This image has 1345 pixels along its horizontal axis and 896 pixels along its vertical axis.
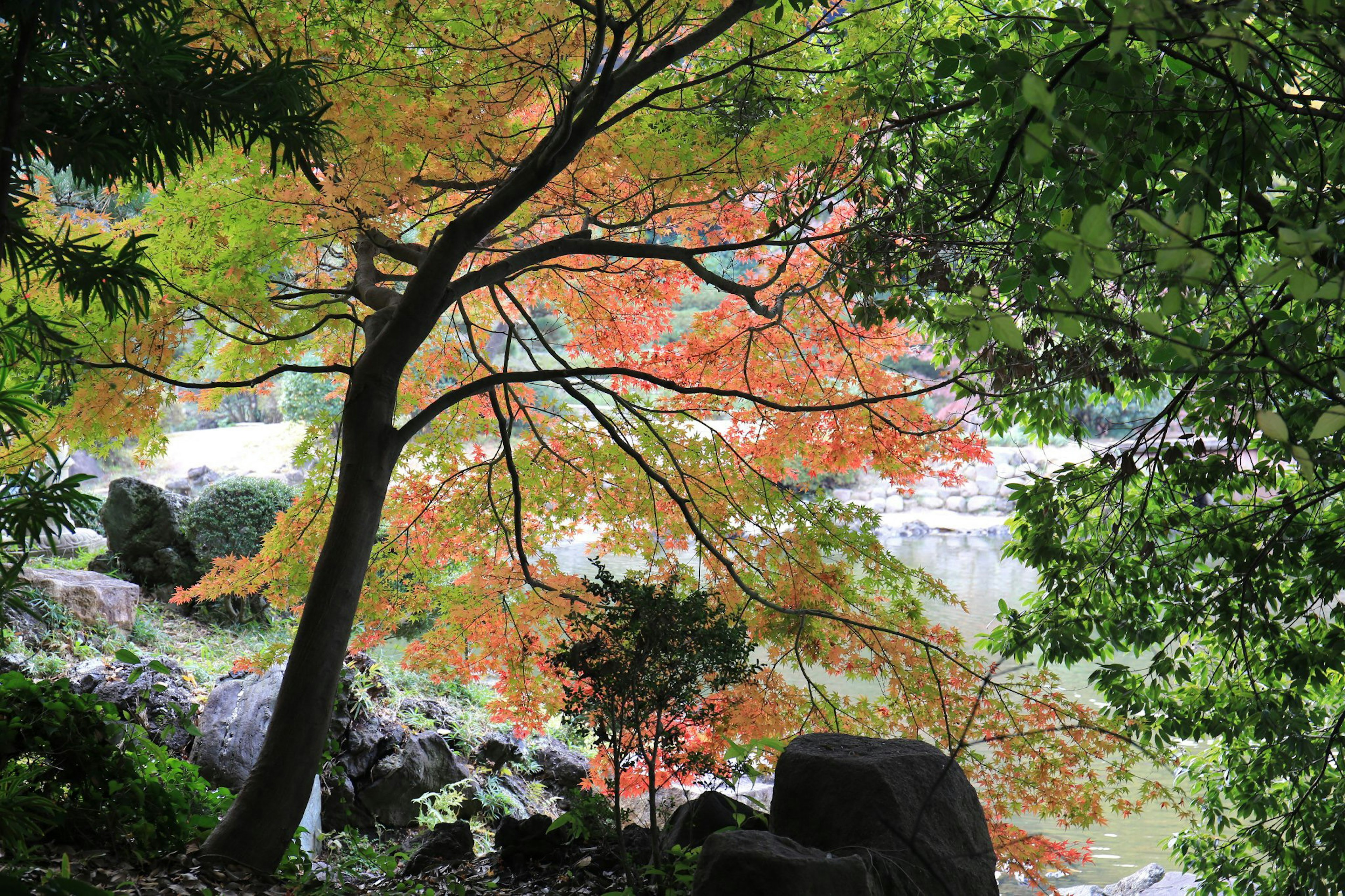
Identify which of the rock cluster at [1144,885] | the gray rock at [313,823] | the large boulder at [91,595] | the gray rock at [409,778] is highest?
the large boulder at [91,595]

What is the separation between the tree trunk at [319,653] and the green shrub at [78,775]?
0.26 metres

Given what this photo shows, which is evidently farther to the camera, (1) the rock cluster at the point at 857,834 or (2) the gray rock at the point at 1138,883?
(2) the gray rock at the point at 1138,883

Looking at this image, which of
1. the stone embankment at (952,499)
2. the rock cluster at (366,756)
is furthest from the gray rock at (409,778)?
the stone embankment at (952,499)

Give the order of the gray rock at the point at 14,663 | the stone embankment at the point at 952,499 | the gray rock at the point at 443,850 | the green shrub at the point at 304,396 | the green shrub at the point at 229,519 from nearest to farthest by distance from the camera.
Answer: the gray rock at the point at 443,850 → the gray rock at the point at 14,663 → the green shrub at the point at 229,519 → the green shrub at the point at 304,396 → the stone embankment at the point at 952,499

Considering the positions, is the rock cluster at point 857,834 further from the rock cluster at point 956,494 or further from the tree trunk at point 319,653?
the rock cluster at point 956,494

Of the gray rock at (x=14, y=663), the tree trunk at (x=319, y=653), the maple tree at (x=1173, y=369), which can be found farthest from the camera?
the gray rock at (x=14, y=663)

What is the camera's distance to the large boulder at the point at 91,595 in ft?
23.5

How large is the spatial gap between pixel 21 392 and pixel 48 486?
24 centimetres

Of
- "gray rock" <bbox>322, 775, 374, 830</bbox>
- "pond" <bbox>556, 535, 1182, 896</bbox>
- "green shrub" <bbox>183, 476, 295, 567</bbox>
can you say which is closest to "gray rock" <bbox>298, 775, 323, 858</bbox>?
"gray rock" <bbox>322, 775, 374, 830</bbox>

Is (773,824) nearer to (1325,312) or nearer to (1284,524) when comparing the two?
(1284,524)

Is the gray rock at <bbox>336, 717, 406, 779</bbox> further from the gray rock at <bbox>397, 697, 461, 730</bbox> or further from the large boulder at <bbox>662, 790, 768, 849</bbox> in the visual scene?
the large boulder at <bbox>662, 790, 768, 849</bbox>

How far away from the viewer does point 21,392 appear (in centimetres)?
151

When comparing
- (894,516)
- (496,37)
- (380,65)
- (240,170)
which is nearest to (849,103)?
(496,37)

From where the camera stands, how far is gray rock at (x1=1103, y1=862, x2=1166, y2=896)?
22.0ft
